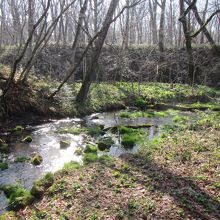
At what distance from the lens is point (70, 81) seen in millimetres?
26047

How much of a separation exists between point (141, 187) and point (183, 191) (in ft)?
3.80

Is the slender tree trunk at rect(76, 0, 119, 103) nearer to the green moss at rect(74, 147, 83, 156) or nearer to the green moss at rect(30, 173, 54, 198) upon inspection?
the green moss at rect(74, 147, 83, 156)

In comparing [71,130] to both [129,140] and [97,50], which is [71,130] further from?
[97,50]

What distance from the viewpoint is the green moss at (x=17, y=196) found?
813 cm

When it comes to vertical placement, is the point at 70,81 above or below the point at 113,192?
above

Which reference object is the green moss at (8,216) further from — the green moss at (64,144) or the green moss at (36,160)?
the green moss at (64,144)

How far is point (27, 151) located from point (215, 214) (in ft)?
27.0

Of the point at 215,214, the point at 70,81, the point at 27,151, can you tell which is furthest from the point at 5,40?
the point at 215,214

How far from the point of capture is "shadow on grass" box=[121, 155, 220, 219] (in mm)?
6934

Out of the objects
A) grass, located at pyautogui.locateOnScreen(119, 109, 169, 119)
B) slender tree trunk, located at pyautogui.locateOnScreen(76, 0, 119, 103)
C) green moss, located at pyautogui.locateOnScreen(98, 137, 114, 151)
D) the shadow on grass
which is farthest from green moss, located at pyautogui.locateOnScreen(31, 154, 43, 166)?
slender tree trunk, located at pyautogui.locateOnScreen(76, 0, 119, 103)

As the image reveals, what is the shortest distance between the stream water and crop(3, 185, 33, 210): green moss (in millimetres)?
184

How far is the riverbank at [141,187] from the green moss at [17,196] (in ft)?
0.73

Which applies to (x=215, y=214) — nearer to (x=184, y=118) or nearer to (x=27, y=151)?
(x=27, y=151)

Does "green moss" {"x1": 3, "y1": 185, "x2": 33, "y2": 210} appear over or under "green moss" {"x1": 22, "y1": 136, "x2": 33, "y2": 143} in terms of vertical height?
under
